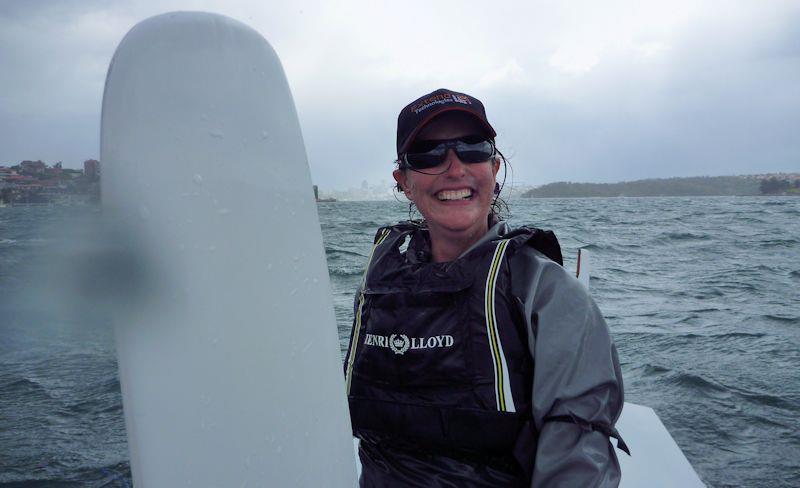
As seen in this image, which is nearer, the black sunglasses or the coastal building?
the coastal building

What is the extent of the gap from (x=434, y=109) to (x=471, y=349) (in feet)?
2.73

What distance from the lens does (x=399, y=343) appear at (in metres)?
1.89

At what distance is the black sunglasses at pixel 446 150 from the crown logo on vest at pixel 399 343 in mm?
626

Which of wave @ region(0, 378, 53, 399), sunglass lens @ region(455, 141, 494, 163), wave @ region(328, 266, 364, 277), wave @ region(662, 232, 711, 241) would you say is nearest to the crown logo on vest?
sunglass lens @ region(455, 141, 494, 163)

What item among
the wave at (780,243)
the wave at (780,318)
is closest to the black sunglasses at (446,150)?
the wave at (780,318)

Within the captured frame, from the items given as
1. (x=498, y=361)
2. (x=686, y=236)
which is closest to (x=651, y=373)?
(x=498, y=361)

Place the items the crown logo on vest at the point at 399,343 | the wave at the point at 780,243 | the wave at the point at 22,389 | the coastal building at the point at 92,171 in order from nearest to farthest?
the coastal building at the point at 92,171, the crown logo on vest at the point at 399,343, the wave at the point at 22,389, the wave at the point at 780,243

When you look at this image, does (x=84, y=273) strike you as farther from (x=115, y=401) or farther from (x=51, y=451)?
(x=115, y=401)

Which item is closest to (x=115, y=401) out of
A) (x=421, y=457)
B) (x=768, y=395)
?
(x=421, y=457)

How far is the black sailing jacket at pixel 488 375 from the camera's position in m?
1.59

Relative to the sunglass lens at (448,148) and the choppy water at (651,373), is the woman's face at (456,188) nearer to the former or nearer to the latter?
the sunglass lens at (448,148)

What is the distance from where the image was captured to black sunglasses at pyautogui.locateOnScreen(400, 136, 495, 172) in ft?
6.55

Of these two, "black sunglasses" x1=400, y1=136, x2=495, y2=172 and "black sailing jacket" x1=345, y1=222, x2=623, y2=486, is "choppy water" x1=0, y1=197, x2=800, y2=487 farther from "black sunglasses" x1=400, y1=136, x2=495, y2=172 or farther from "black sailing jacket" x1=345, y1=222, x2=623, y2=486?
"black sunglasses" x1=400, y1=136, x2=495, y2=172

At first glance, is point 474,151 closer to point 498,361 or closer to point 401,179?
point 401,179
